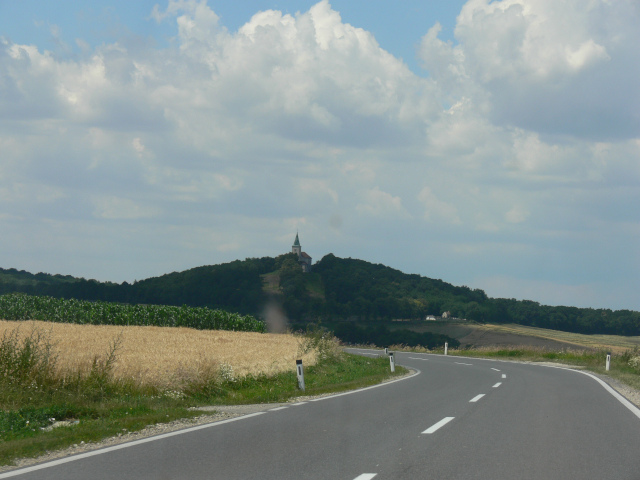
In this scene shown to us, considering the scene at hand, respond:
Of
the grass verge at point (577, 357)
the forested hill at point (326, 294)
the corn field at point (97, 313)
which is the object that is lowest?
the grass verge at point (577, 357)

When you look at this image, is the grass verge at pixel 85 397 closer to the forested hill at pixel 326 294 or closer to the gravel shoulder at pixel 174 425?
the gravel shoulder at pixel 174 425

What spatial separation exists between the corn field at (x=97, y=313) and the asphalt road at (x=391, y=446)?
145ft

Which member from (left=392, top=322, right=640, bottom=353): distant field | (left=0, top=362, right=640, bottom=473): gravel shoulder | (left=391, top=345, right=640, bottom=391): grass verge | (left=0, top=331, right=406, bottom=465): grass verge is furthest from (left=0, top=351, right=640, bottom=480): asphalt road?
(left=392, top=322, right=640, bottom=353): distant field

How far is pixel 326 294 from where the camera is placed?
124938 mm

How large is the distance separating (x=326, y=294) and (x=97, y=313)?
73.3m

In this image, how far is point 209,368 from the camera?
51.0 feet

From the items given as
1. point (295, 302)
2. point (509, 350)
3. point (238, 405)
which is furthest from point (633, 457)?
point (295, 302)

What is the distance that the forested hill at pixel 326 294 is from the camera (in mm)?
102875

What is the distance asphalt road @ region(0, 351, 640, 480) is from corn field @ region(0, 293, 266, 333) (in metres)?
44.2

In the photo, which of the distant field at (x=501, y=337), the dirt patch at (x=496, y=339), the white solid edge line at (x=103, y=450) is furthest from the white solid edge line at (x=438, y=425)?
the dirt patch at (x=496, y=339)

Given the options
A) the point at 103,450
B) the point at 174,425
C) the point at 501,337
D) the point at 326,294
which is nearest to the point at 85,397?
the point at 174,425

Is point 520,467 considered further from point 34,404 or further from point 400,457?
point 34,404

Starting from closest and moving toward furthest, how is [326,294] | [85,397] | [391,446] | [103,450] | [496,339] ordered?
[103,450]
[391,446]
[85,397]
[496,339]
[326,294]

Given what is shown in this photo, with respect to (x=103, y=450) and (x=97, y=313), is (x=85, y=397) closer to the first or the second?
(x=103, y=450)
